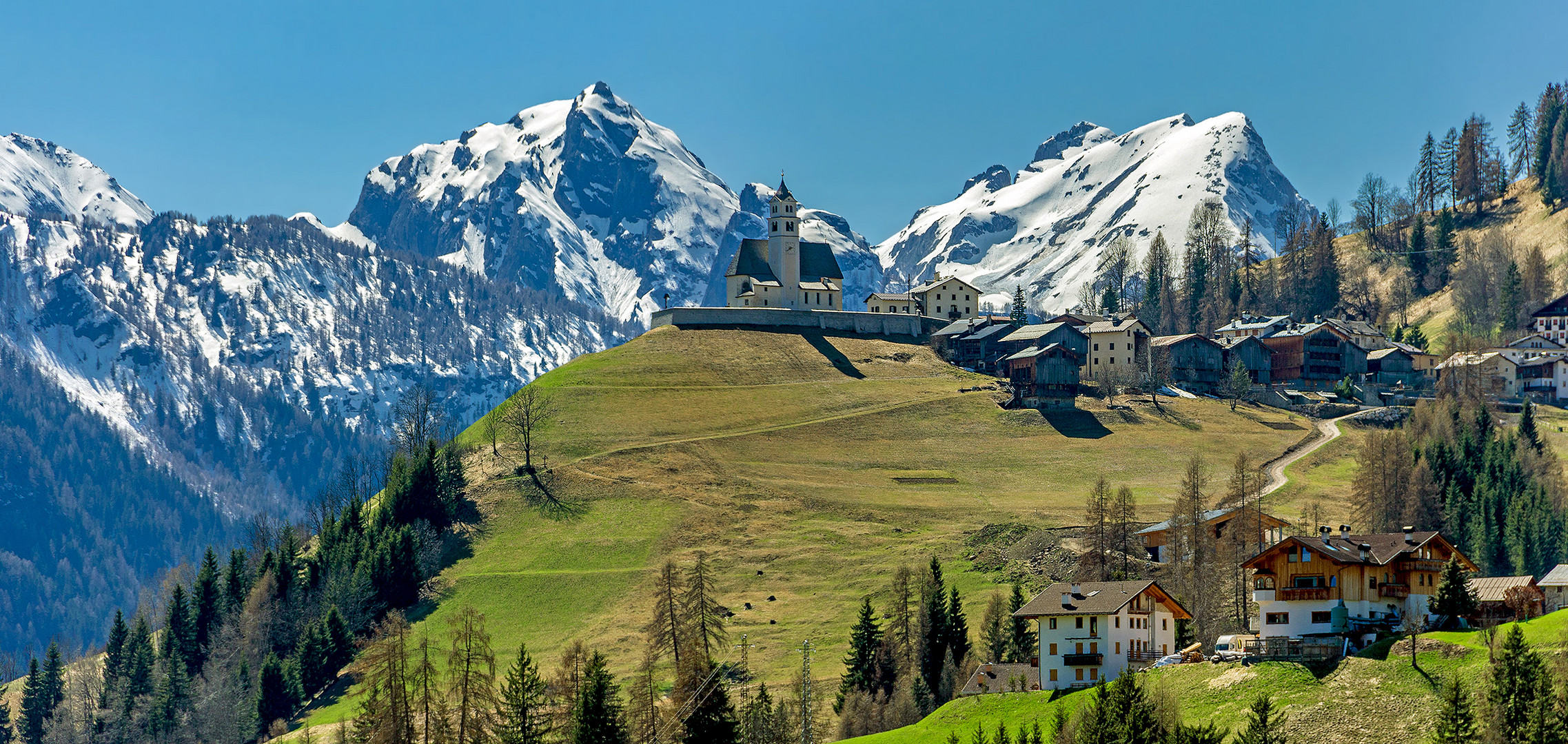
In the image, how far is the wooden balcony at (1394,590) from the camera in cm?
7375

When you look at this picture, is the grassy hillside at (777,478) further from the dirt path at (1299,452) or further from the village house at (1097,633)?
the village house at (1097,633)

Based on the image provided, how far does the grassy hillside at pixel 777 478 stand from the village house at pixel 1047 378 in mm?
3656

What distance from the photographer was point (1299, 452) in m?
156

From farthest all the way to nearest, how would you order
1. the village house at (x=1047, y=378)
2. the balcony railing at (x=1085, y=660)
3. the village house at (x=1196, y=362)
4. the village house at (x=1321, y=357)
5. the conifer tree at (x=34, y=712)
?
the village house at (x=1321, y=357)
the village house at (x=1196, y=362)
the village house at (x=1047, y=378)
the conifer tree at (x=34, y=712)
the balcony railing at (x=1085, y=660)

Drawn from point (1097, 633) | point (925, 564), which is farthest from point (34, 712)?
point (1097, 633)

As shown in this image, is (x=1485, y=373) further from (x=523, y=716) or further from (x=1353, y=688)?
(x=523, y=716)

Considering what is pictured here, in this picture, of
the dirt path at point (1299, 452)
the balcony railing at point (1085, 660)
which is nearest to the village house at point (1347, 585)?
the balcony railing at point (1085, 660)

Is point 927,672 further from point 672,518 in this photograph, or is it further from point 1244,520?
point 672,518

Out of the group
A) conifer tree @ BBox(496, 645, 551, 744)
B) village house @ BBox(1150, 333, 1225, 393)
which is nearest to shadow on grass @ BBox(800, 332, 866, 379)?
village house @ BBox(1150, 333, 1225, 393)

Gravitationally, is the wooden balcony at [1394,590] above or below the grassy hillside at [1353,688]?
above

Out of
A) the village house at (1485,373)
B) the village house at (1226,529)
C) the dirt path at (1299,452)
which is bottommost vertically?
the village house at (1226,529)

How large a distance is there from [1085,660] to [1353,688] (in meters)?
17.3

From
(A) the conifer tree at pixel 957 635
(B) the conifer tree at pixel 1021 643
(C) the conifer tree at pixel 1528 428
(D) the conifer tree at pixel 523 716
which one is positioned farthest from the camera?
(C) the conifer tree at pixel 1528 428

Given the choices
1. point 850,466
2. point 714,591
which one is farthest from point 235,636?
point 850,466
